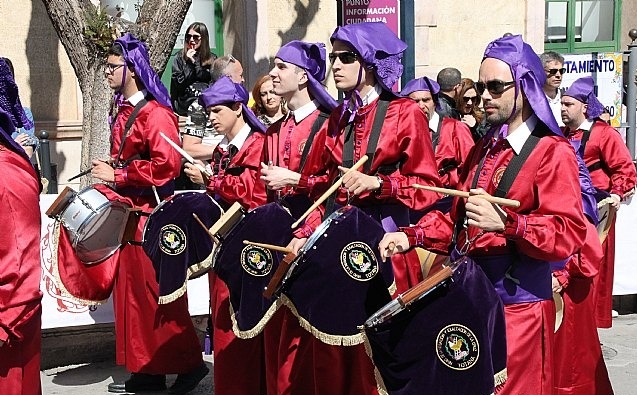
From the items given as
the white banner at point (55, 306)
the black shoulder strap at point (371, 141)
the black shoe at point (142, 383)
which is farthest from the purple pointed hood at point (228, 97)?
the black shoe at point (142, 383)

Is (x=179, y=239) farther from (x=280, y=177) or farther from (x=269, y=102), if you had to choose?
(x=269, y=102)

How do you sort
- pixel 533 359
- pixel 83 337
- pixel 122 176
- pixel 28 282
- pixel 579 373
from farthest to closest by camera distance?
1. pixel 83 337
2. pixel 122 176
3. pixel 579 373
4. pixel 533 359
5. pixel 28 282

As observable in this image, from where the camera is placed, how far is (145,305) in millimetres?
6793

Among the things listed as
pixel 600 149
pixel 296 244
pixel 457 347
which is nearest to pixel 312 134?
pixel 296 244

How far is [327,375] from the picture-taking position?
17.0 ft

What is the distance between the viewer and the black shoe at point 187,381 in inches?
269

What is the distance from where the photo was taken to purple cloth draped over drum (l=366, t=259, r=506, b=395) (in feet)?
12.8

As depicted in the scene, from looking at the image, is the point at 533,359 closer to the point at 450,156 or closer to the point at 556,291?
the point at 556,291

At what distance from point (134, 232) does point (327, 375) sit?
2.08m

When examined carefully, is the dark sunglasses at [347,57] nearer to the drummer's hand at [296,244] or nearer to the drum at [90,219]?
the drummer's hand at [296,244]

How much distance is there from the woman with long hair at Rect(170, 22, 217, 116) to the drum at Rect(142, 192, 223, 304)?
409 cm

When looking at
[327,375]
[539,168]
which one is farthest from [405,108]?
[327,375]

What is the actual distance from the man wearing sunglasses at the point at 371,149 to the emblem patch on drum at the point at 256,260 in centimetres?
23

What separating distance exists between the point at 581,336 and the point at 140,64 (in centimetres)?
313
